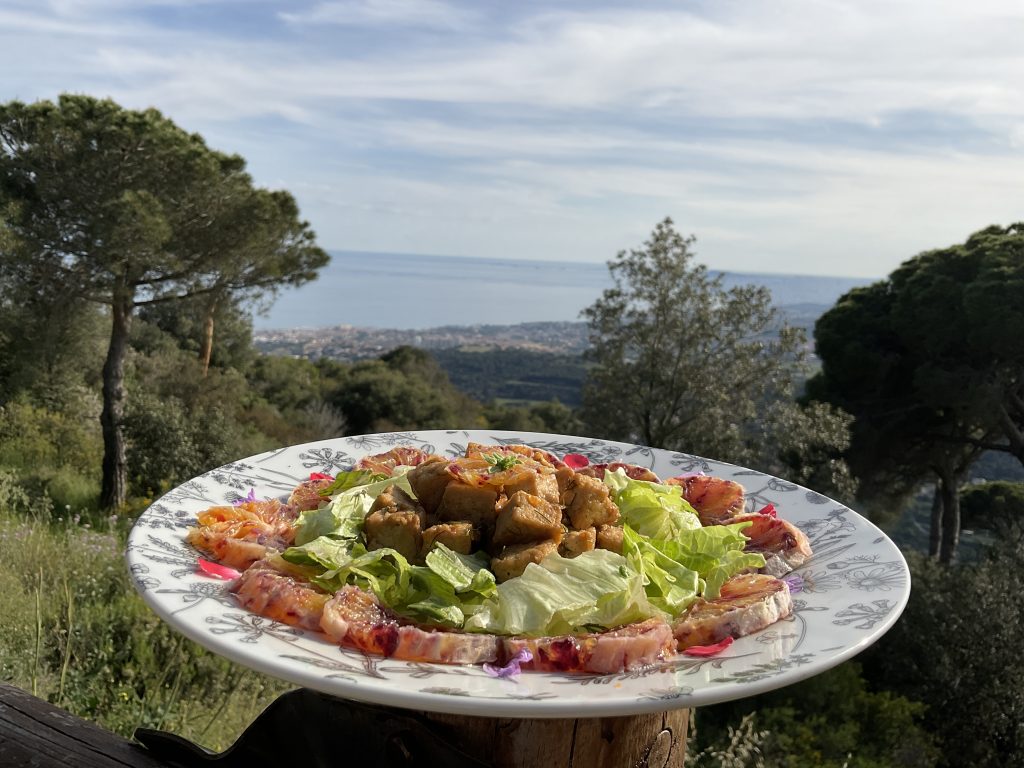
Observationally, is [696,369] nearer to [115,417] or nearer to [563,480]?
[115,417]

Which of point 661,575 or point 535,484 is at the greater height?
point 535,484

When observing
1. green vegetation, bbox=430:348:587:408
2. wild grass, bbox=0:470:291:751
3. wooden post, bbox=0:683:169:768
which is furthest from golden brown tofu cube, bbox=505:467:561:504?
green vegetation, bbox=430:348:587:408

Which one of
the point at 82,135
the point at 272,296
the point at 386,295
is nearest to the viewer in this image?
the point at 82,135

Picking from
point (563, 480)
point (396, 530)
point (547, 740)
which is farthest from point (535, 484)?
point (547, 740)

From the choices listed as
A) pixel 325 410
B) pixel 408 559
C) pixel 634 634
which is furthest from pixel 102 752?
pixel 325 410

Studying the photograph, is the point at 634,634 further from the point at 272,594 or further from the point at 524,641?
the point at 272,594

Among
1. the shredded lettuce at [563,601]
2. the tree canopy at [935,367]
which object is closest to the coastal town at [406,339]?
the tree canopy at [935,367]
